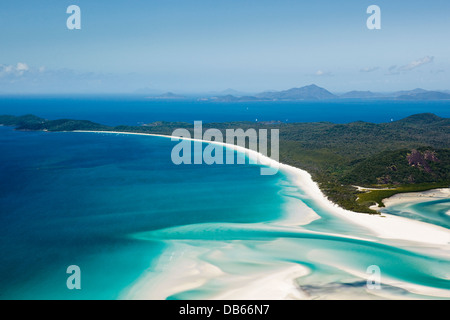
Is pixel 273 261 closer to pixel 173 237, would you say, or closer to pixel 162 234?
pixel 173 237

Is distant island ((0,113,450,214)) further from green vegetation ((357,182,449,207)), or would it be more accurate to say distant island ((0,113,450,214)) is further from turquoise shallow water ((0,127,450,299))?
turquoise shallow water ((0,127,450,299))

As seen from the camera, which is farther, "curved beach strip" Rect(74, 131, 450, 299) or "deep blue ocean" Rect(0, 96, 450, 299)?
"deep blue ocean" Rect(0, 96, 450, 299)

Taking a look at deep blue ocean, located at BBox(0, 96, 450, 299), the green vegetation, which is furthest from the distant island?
deep blue ocean, located at BBox(0, 96, 450, 299)

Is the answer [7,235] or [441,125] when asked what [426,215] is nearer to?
[7,235]

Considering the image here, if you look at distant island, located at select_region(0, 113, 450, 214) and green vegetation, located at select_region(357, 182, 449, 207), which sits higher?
distant island, located at select_region(0, 113, 450, 214)

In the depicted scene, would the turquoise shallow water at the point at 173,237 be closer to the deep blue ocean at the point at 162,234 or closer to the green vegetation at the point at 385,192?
the deep blue ocean at the point at 162,234

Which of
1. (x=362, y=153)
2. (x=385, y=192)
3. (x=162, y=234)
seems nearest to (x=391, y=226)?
(x=385, y=192)
